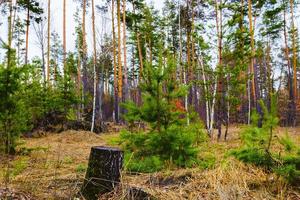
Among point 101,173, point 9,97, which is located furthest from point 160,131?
point 9,97

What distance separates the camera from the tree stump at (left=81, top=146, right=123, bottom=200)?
10.5 ft

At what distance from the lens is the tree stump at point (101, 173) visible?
3.21 metres

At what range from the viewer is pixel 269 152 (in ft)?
12.5

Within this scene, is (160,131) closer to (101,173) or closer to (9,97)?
(101,173)

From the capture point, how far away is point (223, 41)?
1189 cm

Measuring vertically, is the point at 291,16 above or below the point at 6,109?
above

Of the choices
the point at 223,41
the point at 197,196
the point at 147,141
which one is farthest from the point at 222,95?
the point at 197,196

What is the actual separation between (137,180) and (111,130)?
44.7ft

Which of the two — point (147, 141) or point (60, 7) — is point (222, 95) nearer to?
point (147, 141)

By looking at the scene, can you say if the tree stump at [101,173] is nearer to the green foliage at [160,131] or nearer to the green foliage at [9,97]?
the green foliage at [160,131]

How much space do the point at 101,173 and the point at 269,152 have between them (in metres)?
2.28

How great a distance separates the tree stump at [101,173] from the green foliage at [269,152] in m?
1.90

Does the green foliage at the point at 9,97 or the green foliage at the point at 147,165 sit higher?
the green foliage at the point at 9,97

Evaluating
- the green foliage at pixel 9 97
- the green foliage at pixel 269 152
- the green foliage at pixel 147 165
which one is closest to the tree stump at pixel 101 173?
the green foliage at pixel 147 165
